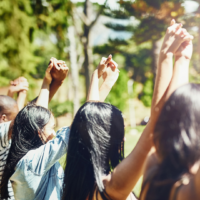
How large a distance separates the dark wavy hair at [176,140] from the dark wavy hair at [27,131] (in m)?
0.78

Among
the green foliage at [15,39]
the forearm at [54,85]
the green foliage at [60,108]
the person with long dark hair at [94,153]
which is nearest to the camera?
the person with long dark hair at [94,153]

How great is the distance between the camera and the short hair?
1.87 metres

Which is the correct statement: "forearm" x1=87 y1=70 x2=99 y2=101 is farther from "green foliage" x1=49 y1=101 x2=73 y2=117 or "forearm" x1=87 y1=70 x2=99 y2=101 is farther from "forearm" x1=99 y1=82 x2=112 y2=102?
"green foliage" x1=49 y1=101 x2=73 y2=117

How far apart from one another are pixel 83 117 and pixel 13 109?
3.60 feet

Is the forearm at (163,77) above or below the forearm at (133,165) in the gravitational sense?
above

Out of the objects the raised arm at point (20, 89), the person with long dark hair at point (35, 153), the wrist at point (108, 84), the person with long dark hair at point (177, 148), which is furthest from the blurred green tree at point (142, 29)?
the person with long dark hair at point (177, 148)

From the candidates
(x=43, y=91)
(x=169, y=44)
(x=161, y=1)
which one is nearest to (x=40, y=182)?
(x=43, y=91)

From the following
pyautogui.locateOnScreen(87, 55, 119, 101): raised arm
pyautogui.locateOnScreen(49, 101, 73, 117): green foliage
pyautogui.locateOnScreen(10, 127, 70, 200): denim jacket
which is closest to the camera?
pyautogui.locateOnScreen(10, 127, 70, 200): denim jacket

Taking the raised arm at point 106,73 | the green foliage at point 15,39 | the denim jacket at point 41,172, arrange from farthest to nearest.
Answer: the green foliage at point 15,39
the raised arm at point 106,73
the denim jacket at point 41,172

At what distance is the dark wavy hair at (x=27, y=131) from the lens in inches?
53.8

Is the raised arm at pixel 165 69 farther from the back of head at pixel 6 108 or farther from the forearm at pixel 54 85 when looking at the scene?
the back of head at pixel 6 108

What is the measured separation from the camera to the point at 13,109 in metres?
1.91

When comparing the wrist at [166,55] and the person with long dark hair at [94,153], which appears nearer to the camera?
the wrist at [166,55]

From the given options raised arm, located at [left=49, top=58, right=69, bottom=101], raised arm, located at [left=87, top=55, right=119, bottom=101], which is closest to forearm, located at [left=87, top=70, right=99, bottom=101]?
raised arm, located at [left=87, top=55, right=119, bottom=101]
